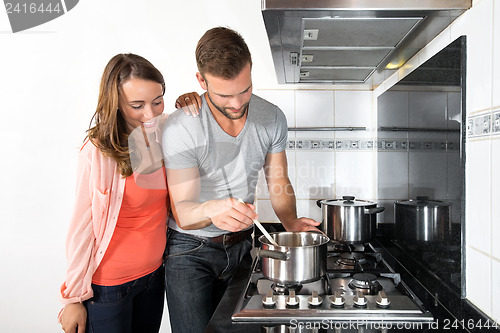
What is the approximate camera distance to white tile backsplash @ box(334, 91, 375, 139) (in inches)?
68.1

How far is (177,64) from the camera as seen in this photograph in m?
1.81

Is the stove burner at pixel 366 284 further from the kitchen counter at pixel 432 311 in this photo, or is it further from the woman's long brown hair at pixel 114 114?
the woman's long brown hair at pixel 114 114

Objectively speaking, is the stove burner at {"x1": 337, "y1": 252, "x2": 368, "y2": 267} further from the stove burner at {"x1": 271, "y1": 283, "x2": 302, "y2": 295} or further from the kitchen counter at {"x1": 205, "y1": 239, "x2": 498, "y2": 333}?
the stove burner at {"x1": 271, "y1": 283, "x2": 302, "y2": 295}

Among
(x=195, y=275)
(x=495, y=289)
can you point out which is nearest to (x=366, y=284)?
(x=495, y=289)

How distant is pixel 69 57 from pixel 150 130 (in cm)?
98

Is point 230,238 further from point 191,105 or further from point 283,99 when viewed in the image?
point 283,99

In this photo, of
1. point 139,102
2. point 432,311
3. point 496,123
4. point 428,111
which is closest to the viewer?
point 496,123

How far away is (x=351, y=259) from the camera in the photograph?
1.23 m

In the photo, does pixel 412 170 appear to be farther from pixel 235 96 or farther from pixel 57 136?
pixel 57 136

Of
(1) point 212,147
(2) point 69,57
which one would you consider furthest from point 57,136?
(1) point 212,147

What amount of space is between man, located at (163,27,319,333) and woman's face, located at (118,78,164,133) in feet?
0.27

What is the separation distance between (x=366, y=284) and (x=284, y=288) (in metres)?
0.22

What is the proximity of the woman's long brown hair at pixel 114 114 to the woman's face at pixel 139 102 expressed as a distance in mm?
17

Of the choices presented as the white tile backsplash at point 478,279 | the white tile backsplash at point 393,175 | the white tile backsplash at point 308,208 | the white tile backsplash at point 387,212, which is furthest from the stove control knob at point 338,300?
the white tile backsplash at point 308,208
